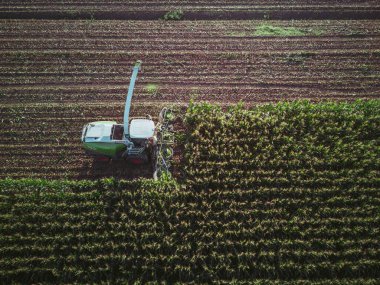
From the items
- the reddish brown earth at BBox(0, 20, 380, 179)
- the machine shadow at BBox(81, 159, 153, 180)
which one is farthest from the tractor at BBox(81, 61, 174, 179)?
the reddish brown earth at BBox(0, 20, 380, 179)

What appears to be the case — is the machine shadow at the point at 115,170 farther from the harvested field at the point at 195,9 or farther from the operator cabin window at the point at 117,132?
the harvested field at the point at 195,9

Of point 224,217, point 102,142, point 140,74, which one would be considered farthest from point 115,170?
point 140,74

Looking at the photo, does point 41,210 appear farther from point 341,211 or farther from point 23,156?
point 341,211

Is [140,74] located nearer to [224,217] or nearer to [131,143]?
[131,143]

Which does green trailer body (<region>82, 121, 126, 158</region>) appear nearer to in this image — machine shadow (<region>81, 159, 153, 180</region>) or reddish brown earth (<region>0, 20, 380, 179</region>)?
machine shadow (<region>81, 159, 153, 180</region>)

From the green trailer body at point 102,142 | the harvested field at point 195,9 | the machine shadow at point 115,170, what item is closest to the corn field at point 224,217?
the machine shadow at point 115,170

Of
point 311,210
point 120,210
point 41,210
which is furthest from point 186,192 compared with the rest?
point 41,210
